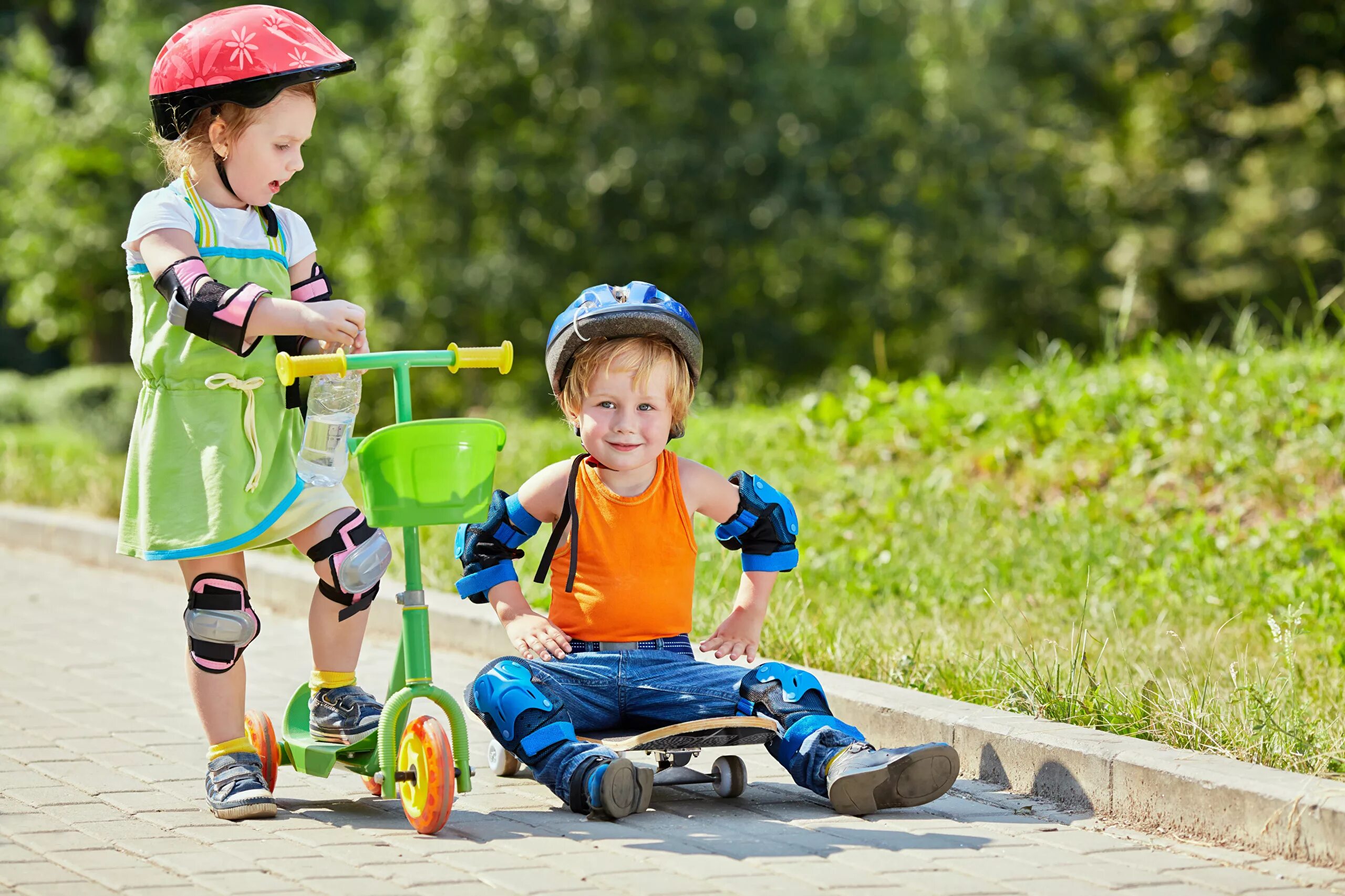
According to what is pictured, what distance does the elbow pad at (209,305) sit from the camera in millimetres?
3535

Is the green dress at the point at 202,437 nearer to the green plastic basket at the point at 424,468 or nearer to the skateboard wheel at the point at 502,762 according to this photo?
the green plastic basket at the point at 424,468

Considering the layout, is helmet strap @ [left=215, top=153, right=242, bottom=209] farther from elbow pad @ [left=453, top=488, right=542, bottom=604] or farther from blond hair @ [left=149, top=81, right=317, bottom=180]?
elbow pad @ [left=453, top=488, right=542, bottom=604]

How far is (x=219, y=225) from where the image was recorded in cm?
378

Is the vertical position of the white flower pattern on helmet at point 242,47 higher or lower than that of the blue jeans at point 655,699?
higher

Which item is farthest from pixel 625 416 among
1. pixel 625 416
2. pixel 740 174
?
pixel 740 174

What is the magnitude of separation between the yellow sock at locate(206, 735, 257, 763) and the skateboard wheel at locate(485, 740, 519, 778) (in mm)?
648

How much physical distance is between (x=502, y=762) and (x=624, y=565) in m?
0.68

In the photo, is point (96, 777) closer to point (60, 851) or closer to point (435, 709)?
point (60, 851)

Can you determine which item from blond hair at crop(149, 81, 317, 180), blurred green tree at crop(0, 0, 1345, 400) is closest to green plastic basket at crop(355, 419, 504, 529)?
blond hair at crop(149, 81, 317, 180)

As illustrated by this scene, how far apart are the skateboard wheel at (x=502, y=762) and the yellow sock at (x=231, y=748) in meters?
0.65

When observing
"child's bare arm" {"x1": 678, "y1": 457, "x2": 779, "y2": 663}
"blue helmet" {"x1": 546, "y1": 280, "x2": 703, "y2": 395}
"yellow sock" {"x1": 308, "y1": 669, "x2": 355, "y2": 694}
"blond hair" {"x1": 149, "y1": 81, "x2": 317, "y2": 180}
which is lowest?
"yellow sock" {"x1": 308, "y1": 669, "x2": 355, "y2": 694}

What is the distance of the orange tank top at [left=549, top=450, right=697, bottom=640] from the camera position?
Answer: 3.98m

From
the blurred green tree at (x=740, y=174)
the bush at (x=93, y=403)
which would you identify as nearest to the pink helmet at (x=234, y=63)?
the bush at (x=93, y=403)

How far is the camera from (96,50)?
64.7ft
